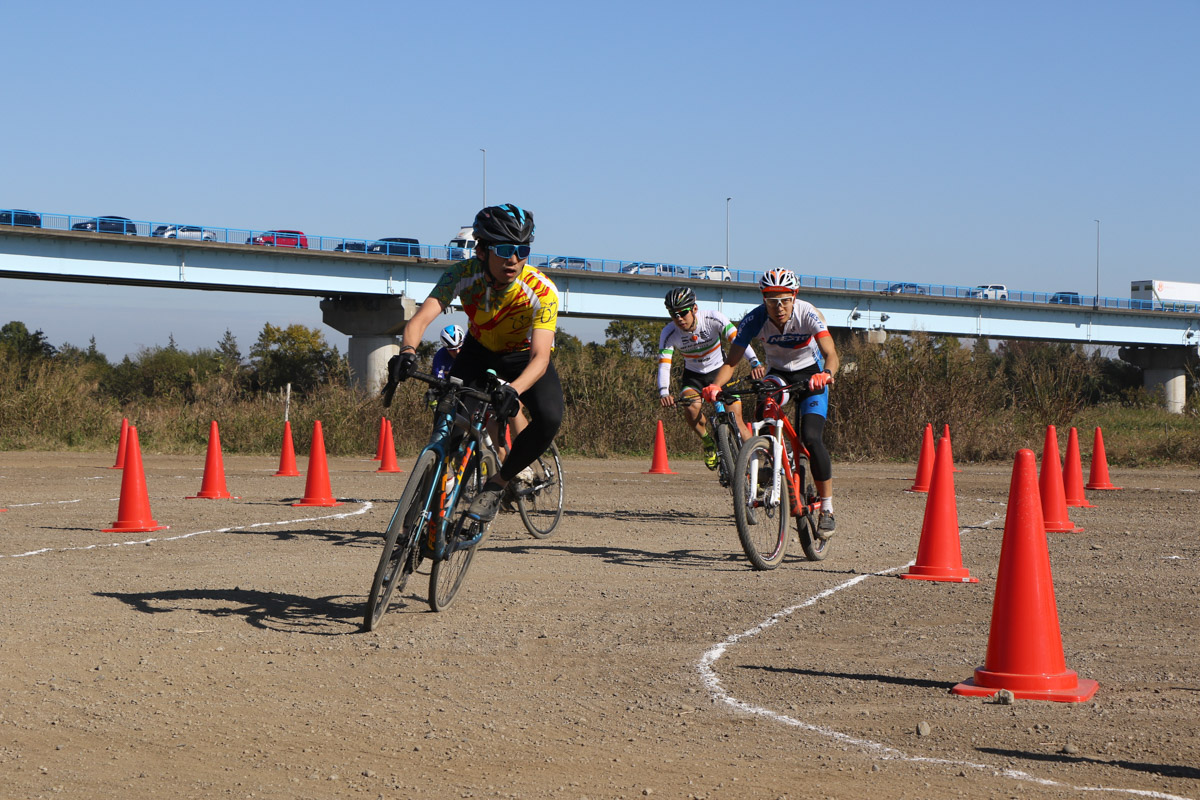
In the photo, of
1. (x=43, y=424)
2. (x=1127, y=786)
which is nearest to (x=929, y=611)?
(x=1127, y=786)

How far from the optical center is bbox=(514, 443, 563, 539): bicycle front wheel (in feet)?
31.7

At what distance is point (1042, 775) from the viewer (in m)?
3.94

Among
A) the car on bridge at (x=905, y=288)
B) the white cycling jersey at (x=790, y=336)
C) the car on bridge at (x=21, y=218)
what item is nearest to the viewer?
the white cycling jersey at (x=790, y=336)

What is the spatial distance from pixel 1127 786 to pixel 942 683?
1.46 meters

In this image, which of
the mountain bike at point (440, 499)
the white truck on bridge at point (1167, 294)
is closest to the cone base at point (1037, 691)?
the mountain bike at point (440, 499)

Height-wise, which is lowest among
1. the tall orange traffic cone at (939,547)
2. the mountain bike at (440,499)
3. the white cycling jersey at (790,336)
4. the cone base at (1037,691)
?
the cone base at (1037,691)

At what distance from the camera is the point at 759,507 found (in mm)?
8508

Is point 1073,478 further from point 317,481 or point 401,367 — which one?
point 401,367

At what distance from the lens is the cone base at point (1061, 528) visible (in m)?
11.3

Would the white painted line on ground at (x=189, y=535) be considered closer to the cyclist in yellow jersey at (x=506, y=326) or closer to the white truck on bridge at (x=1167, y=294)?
the cyclist in yellow jersey at (x=506, y=326)

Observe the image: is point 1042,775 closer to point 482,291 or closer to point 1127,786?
point 1127,786

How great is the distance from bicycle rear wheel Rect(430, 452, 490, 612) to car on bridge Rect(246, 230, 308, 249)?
145 ft

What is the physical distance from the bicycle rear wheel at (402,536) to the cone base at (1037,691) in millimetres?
2573

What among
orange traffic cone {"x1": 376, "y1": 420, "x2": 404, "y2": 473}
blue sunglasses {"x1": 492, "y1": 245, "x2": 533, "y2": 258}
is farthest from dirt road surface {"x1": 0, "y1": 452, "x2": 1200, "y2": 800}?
orange traffic cone {"x1": 376, "y1": 420, "x2": 404, "y2": 473}
